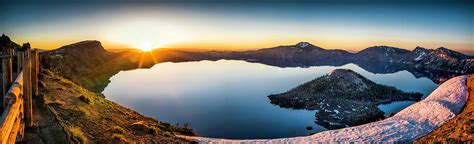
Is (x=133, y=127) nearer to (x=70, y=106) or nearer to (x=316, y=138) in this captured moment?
(x=70, y=106)

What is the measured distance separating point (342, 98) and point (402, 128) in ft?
84.2

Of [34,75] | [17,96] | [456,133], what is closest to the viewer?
[17,96]

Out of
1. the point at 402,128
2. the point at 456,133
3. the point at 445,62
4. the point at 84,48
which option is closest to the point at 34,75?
the point at 456,133

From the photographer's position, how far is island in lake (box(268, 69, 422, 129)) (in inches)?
1424

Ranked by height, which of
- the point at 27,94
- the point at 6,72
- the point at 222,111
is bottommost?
the point at 222,111

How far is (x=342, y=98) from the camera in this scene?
44.3 metres

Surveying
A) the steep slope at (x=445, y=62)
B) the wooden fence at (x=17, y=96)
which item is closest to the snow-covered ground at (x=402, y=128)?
the wooden fence at (x=17, y=96)

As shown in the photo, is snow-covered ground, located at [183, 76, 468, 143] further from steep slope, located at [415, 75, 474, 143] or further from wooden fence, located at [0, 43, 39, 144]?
wooden fence, located at [0, 43, 39, 144]

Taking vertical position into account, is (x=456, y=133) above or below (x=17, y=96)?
below

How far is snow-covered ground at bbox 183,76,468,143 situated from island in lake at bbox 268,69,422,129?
12049 mm

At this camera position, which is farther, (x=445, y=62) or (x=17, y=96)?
(x=445, y=62)

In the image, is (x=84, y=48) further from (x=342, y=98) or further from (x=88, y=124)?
(x=88, y=124)

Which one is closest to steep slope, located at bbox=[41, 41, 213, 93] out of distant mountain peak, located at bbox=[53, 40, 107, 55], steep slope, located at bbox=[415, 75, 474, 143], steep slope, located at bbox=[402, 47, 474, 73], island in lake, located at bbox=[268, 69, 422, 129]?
distant mountain peak, located at bbox=[53, 40, 107, 55]

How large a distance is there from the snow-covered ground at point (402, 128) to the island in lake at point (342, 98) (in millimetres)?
12049
